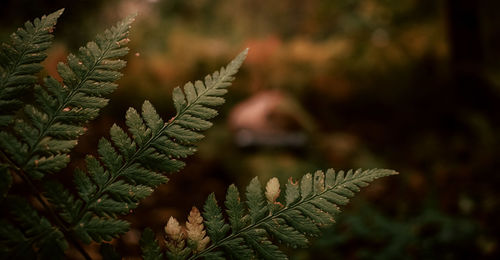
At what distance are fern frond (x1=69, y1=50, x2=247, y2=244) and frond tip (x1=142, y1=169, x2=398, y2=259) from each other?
0.50 feet

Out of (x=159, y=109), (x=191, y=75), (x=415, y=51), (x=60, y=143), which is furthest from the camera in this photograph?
(x=191, y=75)

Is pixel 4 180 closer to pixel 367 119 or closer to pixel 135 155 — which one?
pixel 135 155

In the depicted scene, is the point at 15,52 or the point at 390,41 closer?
the point at 15,52

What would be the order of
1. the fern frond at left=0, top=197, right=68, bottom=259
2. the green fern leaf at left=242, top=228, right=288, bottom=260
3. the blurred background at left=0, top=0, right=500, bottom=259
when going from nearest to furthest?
the fern frond at left=0, top=197, right=68, bottom=259
the green fern leaf at left=242, top=228, right=288, bottom=260
the blurred background at left=0, top=0, right=500, bottom=259

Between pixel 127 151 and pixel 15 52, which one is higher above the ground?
pixel 15 52

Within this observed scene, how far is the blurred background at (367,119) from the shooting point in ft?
→ 7.21

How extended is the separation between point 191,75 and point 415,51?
430 centimetres

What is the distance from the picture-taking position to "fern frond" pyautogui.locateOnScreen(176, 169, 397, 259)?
29.4 inches

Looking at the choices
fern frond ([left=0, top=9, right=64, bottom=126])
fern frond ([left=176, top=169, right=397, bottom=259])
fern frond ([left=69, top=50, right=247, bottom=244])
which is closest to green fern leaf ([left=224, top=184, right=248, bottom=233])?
fern frond ([left=176, top=169, right=397, bottom=259])

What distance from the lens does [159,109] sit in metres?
6.08

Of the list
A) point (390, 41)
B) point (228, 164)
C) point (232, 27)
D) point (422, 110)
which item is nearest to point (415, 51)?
point (390, 41)

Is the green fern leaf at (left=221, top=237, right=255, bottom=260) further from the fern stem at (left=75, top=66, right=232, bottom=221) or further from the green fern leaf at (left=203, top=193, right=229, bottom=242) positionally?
the fern stem at (left=75, top=66, right=232, bottom=221)

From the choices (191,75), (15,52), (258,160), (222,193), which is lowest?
(222,193)

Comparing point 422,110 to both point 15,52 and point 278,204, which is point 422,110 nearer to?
point 278,204
